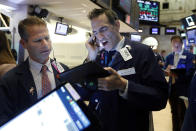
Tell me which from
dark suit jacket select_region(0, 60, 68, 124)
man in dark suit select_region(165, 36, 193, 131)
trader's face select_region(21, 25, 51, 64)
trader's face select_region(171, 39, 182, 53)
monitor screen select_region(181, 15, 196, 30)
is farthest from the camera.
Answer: monitor screen select_region(181, 15, 196, 30)

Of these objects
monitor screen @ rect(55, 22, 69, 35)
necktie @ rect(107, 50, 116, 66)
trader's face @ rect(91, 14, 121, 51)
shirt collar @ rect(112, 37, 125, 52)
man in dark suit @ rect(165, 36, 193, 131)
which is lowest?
man in dark suit @ rect(165, 36, 193, 131)

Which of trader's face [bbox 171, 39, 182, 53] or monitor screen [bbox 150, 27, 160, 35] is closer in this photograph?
trader's face [bbox 171, 39, 182, 53]

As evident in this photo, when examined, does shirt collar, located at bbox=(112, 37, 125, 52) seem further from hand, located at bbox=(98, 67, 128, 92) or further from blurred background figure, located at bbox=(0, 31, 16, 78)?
blurred background figure, located at bbox=(0, 31, 16, 78)

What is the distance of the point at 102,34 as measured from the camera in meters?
1.56

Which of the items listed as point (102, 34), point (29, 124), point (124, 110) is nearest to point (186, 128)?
point (124, 110)

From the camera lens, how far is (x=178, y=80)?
383 centimetres

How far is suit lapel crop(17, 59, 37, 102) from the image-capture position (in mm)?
1288

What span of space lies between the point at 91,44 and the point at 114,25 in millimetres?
308

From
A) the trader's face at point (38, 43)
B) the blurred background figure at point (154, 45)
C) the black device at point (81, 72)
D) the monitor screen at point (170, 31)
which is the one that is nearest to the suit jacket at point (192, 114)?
the black device at point (81, 72)

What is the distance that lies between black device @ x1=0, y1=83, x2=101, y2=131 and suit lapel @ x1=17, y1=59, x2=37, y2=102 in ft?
1.56

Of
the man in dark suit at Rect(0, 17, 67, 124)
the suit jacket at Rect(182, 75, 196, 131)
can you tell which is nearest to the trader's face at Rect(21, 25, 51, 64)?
the man in dark suit at Rect(0, 17, 67, 124)

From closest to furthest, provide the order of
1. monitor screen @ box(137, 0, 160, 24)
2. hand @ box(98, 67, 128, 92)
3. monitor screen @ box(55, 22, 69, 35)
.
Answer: hand @ box(98, 67, 128, 92), monitor screen @ box(55, 22, 69, 35), monitor screen @ box(137, 0, 160, 24)

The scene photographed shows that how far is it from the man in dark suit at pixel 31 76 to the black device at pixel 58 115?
41cm

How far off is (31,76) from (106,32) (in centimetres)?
64
